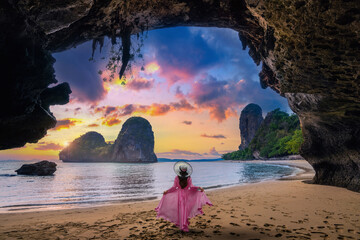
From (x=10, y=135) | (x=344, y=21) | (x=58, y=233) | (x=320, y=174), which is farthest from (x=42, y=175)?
(x=344, y=21)

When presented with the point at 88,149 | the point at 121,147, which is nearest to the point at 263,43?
the point at 121,147

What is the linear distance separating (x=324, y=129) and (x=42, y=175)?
37037 millimetres

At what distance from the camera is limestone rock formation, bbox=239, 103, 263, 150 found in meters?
136

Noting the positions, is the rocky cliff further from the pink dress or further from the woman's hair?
the woman's hair

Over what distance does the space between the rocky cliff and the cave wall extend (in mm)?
141332

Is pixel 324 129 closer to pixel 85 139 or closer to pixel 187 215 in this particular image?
pixel 187 215

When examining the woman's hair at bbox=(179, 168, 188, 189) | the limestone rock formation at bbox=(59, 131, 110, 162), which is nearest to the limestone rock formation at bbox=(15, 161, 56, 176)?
the woman's hair at bbox=(179, 168, 188, 189)

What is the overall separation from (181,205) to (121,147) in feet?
491

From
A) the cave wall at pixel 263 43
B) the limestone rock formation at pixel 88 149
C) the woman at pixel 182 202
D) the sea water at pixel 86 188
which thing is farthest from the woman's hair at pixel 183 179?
the limestone rock formation at pixel 88 149

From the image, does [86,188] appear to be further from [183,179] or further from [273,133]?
[273,133]

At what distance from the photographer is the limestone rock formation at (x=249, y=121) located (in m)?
136

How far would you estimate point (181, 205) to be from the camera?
15.9 feet

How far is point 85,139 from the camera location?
7003 inches

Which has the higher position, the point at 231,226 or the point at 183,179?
the point at 183,179
